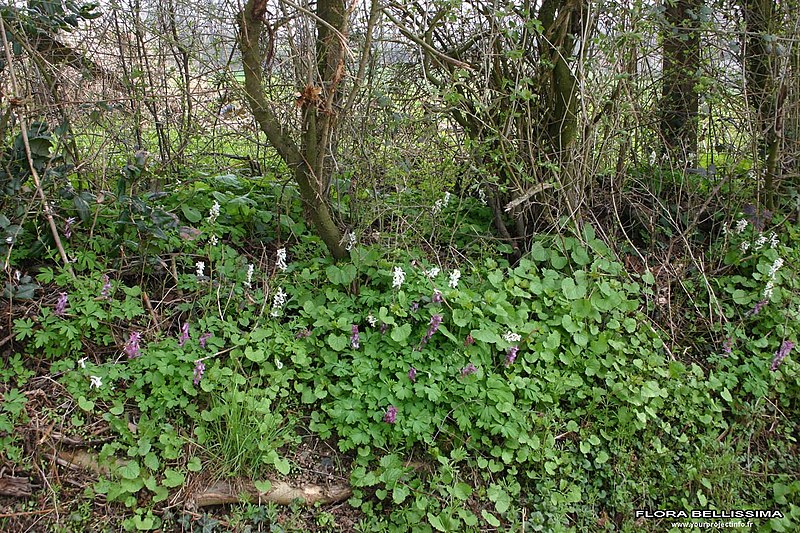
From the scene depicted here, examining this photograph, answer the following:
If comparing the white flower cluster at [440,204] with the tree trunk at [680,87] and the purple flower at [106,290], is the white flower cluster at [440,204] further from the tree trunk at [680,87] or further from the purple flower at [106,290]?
the purple flower at [106,290]

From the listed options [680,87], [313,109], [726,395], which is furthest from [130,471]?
[680,87]

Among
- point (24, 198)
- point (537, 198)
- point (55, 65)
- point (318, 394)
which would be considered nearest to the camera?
point (318, 394)

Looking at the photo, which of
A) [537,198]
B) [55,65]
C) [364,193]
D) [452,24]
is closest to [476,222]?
[537,198]

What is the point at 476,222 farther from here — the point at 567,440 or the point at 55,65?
the point at 55,65

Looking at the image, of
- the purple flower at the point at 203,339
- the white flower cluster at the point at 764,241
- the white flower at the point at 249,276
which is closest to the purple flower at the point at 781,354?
the white flower cluster at the point at 764,241

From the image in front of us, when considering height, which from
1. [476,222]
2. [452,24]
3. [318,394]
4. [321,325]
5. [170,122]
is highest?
[452,24]

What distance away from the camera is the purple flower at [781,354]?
144 inches

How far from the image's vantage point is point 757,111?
14.0 feet

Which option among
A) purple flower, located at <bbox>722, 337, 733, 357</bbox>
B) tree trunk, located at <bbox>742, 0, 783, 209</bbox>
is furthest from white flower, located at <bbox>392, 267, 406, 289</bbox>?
tree trunk, located at <bbox>742, 0, 783, 209</bbox>

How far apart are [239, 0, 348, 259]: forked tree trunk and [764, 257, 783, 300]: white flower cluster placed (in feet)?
8.36

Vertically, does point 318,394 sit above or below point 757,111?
below

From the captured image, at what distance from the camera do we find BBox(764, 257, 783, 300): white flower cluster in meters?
3.88

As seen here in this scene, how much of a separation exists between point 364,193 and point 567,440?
1.83m

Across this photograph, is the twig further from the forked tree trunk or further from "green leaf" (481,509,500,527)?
"green leaf" (481,509,500,527)
